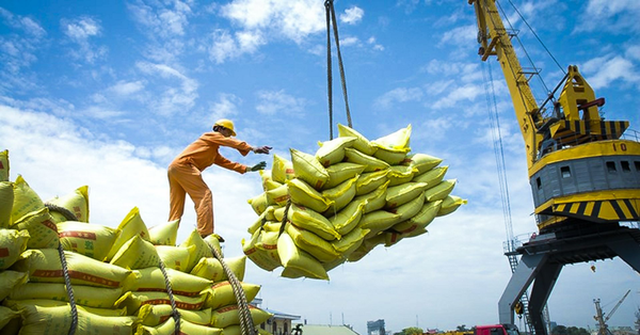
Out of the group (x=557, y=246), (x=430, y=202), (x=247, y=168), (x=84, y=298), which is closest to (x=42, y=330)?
(x=84, y=298)

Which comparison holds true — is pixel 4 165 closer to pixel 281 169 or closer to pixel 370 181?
pixel 281 169

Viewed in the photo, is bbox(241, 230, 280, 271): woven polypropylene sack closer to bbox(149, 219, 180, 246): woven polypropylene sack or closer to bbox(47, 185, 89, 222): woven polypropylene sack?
bbox(149, 219, 180, 246): woven polypropylene sack

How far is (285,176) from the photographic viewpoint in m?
3.87

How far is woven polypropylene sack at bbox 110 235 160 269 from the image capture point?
2.46 metres

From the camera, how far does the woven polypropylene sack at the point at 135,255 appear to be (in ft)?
8.09

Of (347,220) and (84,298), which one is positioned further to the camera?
(347,220)

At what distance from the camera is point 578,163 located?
17.6 metres

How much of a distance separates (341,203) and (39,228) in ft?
7.42

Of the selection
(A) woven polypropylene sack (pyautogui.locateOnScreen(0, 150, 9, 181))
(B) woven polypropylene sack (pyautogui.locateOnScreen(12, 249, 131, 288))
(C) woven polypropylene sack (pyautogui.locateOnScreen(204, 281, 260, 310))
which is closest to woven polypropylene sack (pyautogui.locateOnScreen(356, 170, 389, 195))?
(C) woven polypropylene sack (pyautogui.locateOnScreen(204, 281, 260, 310))

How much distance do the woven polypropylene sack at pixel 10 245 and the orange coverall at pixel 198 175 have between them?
84.8 inches

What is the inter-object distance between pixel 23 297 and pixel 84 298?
0.27 metres

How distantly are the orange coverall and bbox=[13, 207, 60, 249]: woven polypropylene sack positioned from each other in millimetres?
1895

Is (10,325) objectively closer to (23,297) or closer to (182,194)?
(23,297)

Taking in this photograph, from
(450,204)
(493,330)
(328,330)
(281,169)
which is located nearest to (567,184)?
(493,330)
